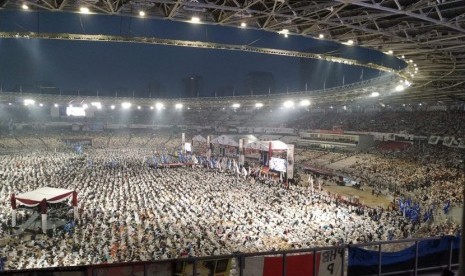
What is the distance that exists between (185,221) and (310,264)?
16.5 metres

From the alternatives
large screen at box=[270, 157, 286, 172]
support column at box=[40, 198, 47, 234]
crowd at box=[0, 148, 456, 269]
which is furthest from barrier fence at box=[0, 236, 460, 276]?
large screen at box=[270, 157, 286, 172]

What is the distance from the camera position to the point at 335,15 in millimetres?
13070

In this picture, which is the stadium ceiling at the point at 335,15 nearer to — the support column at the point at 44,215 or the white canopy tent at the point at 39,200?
the support column at the point at 44,215

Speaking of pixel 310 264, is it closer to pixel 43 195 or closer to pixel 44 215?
pixel 44 215

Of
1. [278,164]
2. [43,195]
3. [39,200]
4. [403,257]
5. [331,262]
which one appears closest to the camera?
[331,262]

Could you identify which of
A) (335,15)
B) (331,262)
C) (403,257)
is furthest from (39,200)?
(403,257)

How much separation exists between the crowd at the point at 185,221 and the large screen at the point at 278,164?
1.85 meters

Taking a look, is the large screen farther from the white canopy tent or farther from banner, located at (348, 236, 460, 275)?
banner, located at (348, 236, 460, 275)

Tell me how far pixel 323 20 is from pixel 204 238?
41.0 ft

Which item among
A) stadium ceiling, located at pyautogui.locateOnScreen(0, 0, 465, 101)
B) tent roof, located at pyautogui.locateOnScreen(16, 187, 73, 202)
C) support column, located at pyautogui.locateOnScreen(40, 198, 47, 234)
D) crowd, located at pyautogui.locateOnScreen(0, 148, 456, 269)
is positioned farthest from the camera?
tent roof, located at pyautogui.locateOnScreen(16, 187, 73, 202)

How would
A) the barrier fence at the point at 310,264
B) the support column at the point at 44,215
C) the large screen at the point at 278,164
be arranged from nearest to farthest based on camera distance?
the barrier fence at the point at 310,264 → the support column at the point at 44,215 → the large screen at the point at 278,164

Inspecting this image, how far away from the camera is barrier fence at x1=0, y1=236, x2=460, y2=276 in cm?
500

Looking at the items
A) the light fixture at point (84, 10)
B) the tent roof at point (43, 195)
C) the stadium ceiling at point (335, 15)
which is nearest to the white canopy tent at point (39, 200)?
the tent roof at point (43, 195)

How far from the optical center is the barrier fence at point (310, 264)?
500 centimetres
